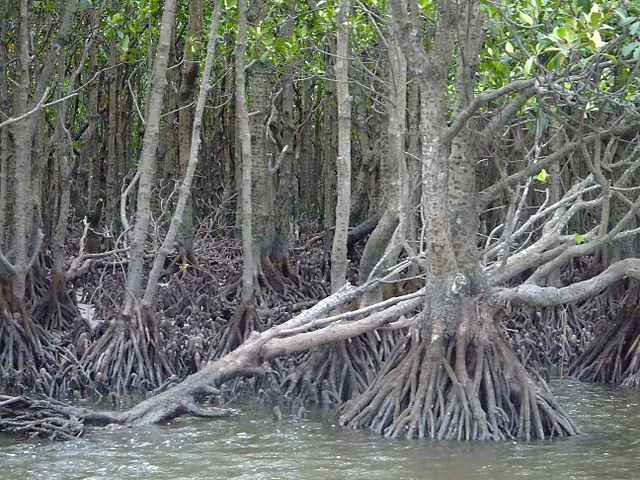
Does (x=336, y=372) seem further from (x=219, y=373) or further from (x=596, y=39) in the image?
(x=596, y=39)

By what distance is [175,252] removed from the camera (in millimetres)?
14438

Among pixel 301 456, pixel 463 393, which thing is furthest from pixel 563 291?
pixel 301 456

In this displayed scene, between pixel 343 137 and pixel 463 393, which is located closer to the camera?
pixel 463 393

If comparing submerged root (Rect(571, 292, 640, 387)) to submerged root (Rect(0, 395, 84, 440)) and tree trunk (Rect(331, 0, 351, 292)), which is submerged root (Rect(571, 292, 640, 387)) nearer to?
tree trunk (Rect(331, 0, 351, 292))

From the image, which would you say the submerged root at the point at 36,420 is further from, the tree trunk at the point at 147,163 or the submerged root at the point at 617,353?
the submerged root at the point at 617,353

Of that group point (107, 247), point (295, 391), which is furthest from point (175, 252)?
point (295, 391)

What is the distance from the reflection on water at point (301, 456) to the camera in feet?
22.5

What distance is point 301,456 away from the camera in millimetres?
7453

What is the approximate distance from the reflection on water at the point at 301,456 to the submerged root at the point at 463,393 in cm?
15

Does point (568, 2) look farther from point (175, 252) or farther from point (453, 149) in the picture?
point (175, 252)

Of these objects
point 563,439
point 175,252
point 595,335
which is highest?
point 175,252

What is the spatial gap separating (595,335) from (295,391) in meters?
3.74

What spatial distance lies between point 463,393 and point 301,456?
1211 millimetres

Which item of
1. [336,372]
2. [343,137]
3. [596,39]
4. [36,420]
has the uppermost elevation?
[343,137]
